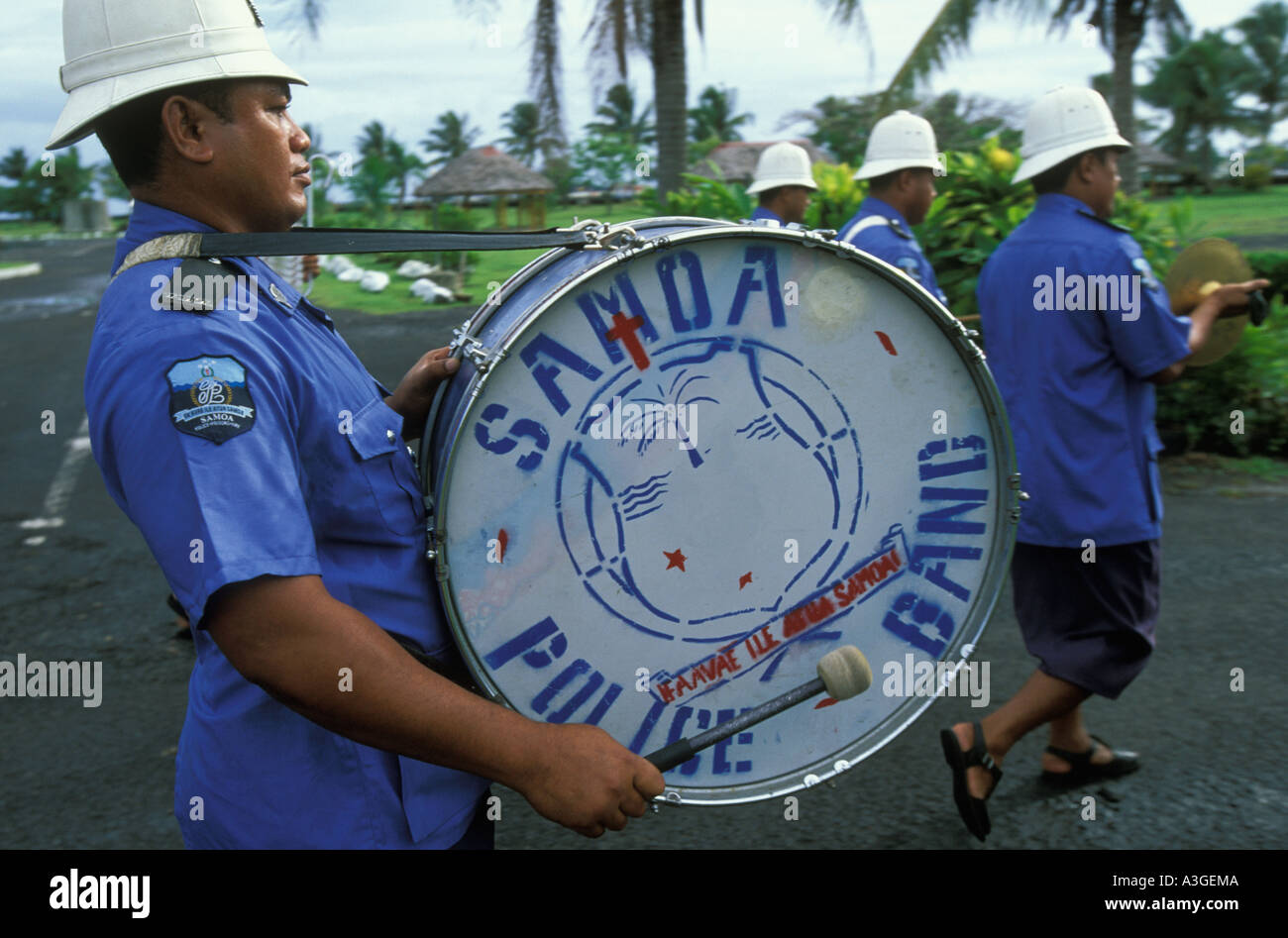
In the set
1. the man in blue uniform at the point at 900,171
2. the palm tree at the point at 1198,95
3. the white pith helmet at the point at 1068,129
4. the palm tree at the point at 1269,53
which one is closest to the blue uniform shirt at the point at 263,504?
the white pith helmet at the point at 1068,129

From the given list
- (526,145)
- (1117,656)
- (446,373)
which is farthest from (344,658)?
(526,145)

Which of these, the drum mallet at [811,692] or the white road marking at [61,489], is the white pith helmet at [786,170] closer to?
the white road marking at [61,489]

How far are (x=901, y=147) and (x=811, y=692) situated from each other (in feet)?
12.6

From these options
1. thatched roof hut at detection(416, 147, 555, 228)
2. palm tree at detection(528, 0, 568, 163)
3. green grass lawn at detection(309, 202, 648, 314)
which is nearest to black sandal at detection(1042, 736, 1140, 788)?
palm tree at detection(528, 0, 568, 163)

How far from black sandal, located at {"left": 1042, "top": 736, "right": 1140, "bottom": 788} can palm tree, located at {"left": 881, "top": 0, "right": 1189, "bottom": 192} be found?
8459mm

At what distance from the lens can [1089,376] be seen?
11.3 ft

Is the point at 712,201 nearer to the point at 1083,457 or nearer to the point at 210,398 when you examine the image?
the point at 1083,457

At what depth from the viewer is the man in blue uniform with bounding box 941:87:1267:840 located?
3.35m

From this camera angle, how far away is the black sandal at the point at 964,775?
3.25 meters

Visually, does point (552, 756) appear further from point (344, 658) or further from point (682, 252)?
point (682, 252)

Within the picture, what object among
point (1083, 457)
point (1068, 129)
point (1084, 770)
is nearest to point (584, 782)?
point (1083, 457)

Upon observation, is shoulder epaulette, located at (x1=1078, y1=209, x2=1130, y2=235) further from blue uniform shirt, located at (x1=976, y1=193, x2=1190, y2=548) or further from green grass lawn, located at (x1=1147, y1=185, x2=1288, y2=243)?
green grass lawn, located at (x1=1147, y1=185, x2=1288, y2=243)

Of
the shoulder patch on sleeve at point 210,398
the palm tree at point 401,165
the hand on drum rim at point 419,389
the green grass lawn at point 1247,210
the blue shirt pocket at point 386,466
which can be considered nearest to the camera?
the shoulder patch on sleeve at point 210,398

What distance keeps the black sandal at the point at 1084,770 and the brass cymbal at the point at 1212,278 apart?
4.08ft
